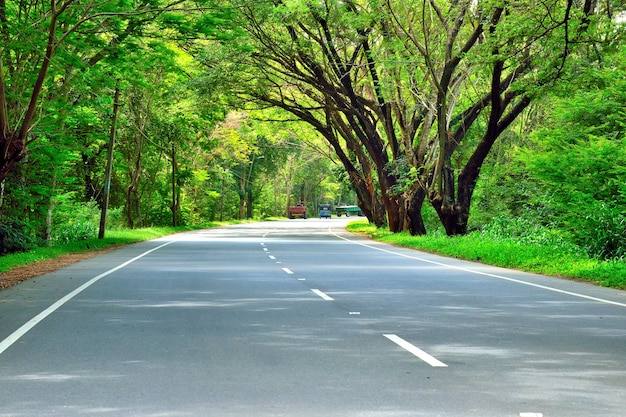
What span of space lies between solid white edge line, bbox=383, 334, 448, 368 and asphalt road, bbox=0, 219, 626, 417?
0.09 ft

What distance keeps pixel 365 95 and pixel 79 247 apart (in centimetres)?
1708

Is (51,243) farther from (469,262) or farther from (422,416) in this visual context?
(422,416)

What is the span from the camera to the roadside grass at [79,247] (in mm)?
21619

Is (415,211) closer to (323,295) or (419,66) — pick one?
(419,66)

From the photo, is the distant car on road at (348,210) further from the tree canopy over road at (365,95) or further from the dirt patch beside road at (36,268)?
the dirt patch beside road at (36,268)

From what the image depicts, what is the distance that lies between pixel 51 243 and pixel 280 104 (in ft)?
44.9

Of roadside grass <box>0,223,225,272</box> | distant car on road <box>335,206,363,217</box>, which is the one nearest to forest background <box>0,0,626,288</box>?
roadside grass <box>0,223,225,272</box>

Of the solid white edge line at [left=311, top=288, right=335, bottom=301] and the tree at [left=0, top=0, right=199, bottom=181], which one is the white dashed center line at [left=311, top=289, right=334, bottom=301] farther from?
the tree at [left=0, top=0, right=199, bottom=181]

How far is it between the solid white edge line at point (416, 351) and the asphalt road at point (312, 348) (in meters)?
0.03

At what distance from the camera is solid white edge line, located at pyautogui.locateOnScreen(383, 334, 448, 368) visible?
7.71 meters

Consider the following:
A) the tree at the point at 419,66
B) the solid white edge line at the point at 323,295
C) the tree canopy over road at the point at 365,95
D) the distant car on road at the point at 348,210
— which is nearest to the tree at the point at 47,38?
the tree canopy over road at the point at 365,95

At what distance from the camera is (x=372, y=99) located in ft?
130

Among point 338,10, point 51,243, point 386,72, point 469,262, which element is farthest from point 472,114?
point 51,243

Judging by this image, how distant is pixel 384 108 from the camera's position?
3725cm
